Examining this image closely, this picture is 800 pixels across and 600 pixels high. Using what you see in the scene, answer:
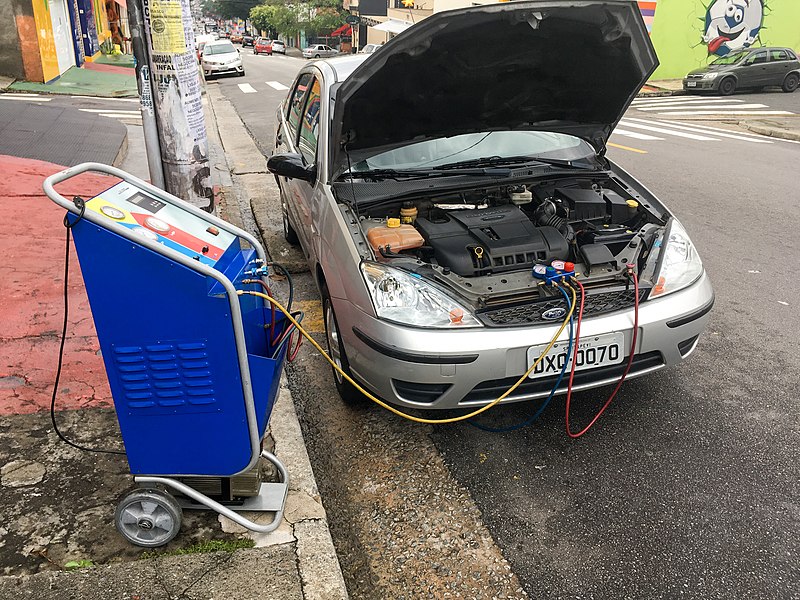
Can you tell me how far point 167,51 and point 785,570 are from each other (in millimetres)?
4834

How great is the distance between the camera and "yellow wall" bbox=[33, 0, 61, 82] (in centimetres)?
1515

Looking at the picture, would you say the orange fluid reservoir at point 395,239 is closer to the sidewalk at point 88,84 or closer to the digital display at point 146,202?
the digital display at point 146,202

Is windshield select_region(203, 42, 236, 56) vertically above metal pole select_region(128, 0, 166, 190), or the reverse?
metal pole select_region(128, 0, 166, 190)

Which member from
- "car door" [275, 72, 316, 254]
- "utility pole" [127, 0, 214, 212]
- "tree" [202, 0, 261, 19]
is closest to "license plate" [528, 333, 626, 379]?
"car door" [275, 72, 316, 254]

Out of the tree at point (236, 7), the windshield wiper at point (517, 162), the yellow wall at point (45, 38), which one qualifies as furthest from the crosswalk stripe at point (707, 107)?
the tree at point (236, 7)

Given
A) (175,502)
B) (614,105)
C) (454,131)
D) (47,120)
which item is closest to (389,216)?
(454,131)

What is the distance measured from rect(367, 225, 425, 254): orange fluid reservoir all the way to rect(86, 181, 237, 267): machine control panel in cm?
84

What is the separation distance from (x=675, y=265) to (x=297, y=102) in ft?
10.9

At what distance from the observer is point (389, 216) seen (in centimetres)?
375

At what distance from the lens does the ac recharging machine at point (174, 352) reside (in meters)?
2.21

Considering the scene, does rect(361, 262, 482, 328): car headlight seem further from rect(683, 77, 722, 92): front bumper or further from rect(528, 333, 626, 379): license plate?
rect(683, 77, 722, 92): front bumper

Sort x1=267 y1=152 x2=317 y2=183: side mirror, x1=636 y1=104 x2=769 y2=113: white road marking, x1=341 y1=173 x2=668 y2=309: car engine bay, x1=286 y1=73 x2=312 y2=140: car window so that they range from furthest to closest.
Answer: x1=636 y1=104 x2=769 y2=113: white road marking
x1=286 y1=73 x2=312 y2=140: car window
x1=267 y1=152 x2=317 y2=183: side mirror
x1=341 y1=173 x2=668 y2=309: car engine bay

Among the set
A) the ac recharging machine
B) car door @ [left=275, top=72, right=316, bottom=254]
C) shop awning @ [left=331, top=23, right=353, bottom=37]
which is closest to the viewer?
the ac recharging machine

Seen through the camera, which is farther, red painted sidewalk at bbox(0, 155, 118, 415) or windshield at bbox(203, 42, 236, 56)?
windshield at bbox(203, 42, 236, 56)
